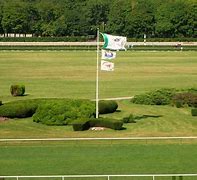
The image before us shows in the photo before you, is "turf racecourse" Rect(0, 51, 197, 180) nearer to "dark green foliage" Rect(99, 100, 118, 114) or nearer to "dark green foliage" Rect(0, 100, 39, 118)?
"dark green foliage" Rect(99, 100, 118, 114)

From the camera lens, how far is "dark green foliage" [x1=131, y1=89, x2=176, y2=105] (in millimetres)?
40325

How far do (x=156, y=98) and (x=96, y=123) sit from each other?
341 inches

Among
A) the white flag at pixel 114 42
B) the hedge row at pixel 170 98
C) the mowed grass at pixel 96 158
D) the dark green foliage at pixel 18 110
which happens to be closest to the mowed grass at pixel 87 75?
the hedge row at pixel 170 98

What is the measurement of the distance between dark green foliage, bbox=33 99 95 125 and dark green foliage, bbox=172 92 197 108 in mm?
6769

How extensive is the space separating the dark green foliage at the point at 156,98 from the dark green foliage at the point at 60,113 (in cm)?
655

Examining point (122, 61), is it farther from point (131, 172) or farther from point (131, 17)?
point (131, 17)

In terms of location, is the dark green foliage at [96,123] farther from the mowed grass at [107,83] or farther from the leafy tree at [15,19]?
the leafy tree at [15,19]

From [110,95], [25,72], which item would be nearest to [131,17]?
[25,72]

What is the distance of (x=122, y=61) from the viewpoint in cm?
7919

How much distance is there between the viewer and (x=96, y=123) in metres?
32.7

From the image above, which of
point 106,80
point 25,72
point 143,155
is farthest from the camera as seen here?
point 25,72

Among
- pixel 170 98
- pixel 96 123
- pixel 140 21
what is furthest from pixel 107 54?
pixel 140 21

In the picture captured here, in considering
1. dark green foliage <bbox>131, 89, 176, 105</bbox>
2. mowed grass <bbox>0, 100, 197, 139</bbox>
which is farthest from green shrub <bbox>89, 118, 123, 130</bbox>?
dark green foliage <bbox>131, 89, 176, 105</bbox>

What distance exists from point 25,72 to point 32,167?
3943 centimetres
